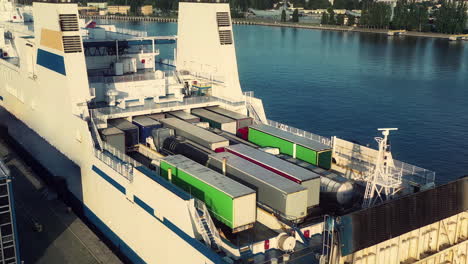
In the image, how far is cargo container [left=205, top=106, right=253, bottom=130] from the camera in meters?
26.8

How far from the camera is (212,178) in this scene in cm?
1795

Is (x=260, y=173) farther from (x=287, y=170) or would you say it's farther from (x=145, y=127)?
(x=145, y=127)

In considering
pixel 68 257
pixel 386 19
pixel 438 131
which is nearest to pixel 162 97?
pixel 68 257

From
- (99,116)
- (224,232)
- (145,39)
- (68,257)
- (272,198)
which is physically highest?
(145,39)

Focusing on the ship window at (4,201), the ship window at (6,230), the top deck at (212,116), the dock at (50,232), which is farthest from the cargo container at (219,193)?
the top deck at (212,116)

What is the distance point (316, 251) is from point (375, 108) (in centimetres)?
4079

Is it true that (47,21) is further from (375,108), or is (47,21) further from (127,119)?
(375,108)

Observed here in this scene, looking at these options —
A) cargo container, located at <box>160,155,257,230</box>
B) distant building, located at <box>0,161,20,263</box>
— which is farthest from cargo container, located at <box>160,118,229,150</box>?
distant building, located at <box>0,161,20,263</box>

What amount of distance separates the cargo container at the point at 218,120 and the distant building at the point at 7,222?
11.5m

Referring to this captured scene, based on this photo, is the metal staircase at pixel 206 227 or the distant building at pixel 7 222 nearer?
the metal staircase at pixel 206 227

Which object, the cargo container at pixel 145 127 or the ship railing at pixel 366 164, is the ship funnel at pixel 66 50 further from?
the ship railing at pixel 366 164

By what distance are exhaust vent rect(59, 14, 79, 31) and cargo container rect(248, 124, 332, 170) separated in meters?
10.6

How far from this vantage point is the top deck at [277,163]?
1838cm

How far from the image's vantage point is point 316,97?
190ft
